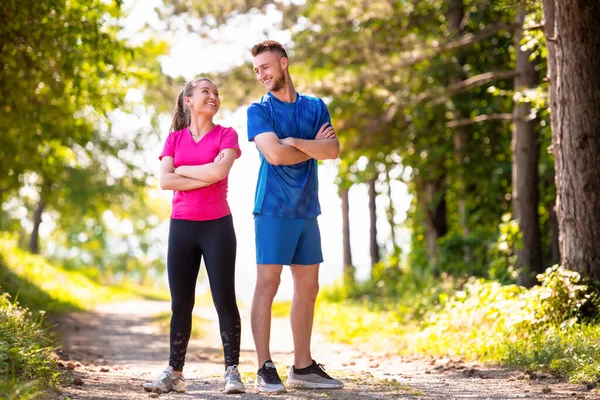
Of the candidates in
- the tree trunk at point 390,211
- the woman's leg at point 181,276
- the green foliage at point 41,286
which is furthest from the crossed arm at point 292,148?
the tree trunk at point 390,211

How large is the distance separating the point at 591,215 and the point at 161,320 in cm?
952

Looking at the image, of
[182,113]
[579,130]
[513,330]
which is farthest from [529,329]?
[182,113]

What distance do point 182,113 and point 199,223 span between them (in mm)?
898

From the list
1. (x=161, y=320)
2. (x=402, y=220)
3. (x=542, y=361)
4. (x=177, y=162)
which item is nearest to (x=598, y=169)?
(x=542, y=361)

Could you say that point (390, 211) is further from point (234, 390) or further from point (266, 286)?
point (234, 390)

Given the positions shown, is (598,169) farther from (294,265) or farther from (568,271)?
(294,265)

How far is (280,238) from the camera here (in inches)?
221

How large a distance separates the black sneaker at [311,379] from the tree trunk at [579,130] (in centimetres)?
359

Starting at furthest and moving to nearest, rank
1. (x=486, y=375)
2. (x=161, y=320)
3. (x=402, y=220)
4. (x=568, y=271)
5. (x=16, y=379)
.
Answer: (x=402, y=220) → (x=161, y=320) → (x=568, y=271) → (x=486, y=375) → (x=16, y=379)

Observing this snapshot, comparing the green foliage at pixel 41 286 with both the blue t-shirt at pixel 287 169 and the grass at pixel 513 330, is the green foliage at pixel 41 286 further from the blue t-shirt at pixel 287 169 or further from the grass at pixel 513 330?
the blue t-shirt at pixel 287 169

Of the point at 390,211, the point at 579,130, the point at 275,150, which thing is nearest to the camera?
the point at 275,150

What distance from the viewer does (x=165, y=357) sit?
948 centimetres

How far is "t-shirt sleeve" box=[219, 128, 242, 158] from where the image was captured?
5.62m

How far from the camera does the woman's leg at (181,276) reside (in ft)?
18.4
